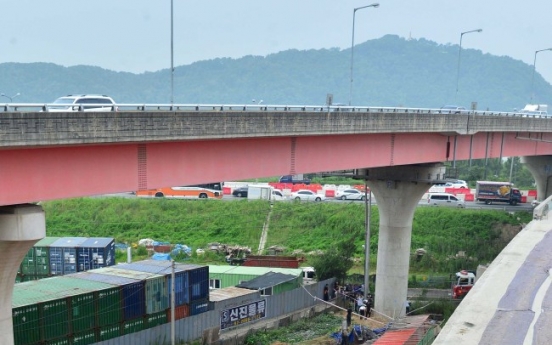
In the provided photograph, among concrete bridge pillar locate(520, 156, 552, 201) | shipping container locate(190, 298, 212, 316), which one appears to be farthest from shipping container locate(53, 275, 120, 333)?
concrete bridge pillar locate(520, 156, 552, 201)

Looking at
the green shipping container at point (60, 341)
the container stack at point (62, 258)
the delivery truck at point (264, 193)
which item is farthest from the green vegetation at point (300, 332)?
the delivery truck at point (264, 193)

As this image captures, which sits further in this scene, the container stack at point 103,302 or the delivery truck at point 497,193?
the delivery truck at point 497,193

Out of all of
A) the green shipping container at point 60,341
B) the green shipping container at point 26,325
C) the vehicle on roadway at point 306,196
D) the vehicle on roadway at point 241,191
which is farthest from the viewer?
the vehicle on roadway at point 241,191

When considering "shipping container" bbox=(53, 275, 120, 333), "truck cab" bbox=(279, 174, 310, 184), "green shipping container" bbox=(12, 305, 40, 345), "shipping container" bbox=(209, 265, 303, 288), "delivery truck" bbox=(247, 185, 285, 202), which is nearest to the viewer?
"green shipping container" bbox=(12, 305, 40, 345)

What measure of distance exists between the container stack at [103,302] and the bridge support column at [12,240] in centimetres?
580

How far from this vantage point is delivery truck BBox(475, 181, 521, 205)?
209 ft

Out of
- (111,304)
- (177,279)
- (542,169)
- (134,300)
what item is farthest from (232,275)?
(542,169)

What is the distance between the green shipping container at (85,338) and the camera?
2305cm

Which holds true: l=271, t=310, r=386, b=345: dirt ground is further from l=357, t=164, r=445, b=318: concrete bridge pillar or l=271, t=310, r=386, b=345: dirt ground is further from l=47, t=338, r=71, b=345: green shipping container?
l=47, t=338, r=71, b=345: green shipping container

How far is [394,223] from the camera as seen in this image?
35250 millimetres

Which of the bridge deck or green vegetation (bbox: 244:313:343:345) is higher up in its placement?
the bridge deck

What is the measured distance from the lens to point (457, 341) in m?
14.8

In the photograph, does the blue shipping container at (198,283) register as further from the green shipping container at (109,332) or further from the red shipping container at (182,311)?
the green shipping container at (109,332)

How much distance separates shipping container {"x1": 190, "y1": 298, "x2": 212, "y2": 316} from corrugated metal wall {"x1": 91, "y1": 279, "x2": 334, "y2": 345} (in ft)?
2.67
